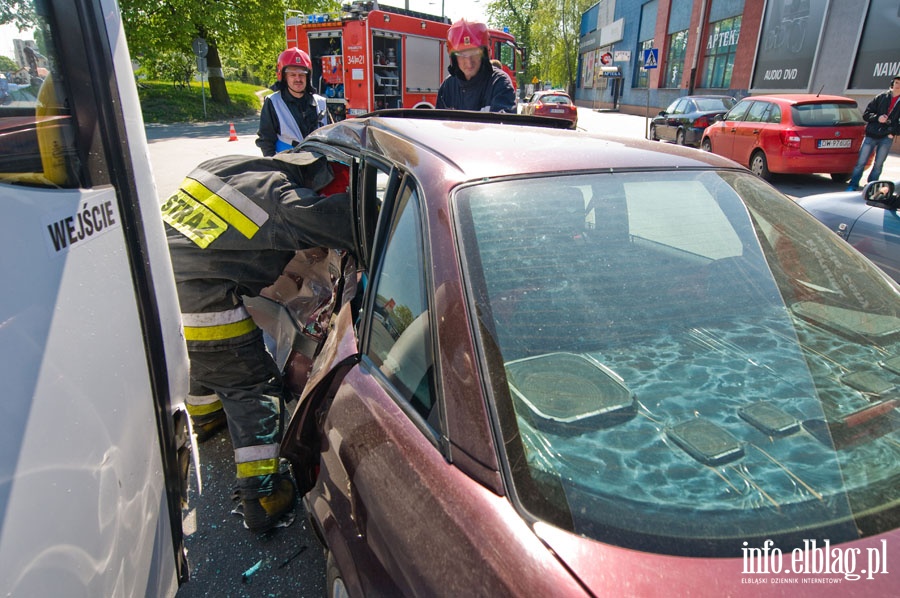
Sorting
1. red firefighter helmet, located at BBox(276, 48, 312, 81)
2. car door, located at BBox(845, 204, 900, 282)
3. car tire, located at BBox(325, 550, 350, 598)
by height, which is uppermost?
red firefighter helmet, located at BBox(276, 48, 312, 81)

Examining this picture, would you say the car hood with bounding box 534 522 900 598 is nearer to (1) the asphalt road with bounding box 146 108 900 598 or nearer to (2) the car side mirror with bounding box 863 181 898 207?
(1) the asphalt road with bounding box 146 108 900 598

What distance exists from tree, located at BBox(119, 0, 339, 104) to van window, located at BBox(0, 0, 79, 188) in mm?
20757

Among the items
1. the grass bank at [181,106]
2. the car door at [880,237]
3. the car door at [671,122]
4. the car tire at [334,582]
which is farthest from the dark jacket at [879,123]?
the grass bank at [181,106]

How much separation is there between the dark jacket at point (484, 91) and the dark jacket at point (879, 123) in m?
7.26

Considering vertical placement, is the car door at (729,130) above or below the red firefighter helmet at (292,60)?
below

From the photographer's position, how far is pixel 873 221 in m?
3.34

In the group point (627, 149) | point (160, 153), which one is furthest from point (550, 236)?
point (160, 153)

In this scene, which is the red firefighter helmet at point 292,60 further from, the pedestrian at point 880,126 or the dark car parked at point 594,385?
the pedestrian at point 880,126

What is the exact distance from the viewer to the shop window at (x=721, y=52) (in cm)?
2216

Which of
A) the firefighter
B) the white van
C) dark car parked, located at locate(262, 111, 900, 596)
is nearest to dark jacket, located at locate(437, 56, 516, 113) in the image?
the firefighter

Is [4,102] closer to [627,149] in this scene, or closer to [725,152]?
[627,149]

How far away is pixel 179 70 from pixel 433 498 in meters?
31.0

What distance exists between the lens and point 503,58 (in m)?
13.1

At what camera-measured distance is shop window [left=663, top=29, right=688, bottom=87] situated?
87.2ft
